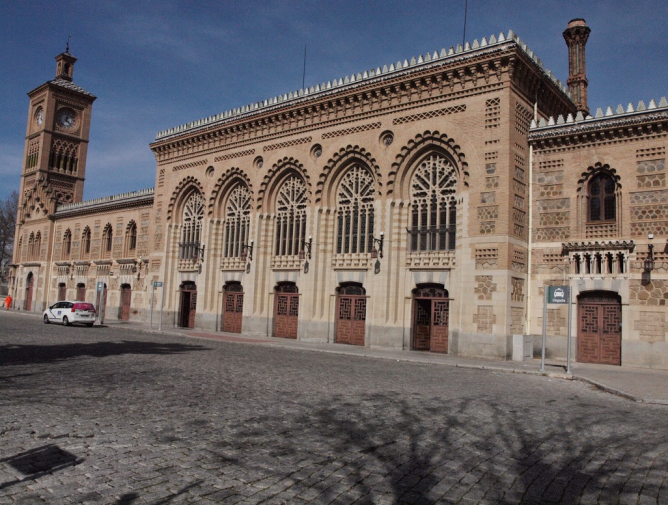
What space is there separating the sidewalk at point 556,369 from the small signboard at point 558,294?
2184mm

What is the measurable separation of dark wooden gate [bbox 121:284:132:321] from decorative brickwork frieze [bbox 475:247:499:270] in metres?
26.3

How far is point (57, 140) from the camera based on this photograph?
178 ft

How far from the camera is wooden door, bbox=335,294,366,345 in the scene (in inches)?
995

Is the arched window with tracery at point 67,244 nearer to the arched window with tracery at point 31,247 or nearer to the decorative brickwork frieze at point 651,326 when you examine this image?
the arched window with tracery at point 31,247

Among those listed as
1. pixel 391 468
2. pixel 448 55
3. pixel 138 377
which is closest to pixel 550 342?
pixel 448 55

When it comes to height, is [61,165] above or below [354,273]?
above

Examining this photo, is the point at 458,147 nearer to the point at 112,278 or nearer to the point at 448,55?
the point at 448,55

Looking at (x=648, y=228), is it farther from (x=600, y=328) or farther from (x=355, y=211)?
(x=355, y=211)

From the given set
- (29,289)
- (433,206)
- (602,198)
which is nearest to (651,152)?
(602,198)

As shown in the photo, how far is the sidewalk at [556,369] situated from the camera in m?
13.6

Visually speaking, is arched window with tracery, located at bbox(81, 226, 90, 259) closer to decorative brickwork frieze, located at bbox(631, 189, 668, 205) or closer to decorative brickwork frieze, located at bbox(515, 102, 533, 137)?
decorative brickwork frieze, located at bbox(515, 102, 533, 137)

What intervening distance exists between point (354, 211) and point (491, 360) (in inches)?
374

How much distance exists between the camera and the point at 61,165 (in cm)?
5425

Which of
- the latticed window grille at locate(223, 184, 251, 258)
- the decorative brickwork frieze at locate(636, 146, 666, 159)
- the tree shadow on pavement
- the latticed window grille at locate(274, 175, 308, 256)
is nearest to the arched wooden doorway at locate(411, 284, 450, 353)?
the latticed window grille at locate(274, 175, 308, 256)
